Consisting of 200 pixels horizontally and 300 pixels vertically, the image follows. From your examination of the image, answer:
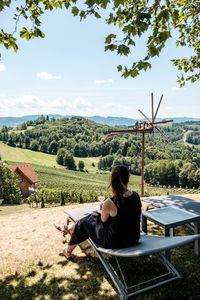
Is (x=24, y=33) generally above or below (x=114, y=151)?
above

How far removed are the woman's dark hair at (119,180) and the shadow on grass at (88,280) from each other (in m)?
1.12

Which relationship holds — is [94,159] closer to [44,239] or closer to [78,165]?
[78,165]

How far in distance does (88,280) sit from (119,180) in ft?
4.43

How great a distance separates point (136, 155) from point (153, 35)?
9431 centimetres

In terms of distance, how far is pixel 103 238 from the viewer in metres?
2.46

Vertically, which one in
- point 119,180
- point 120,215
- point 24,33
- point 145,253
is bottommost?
point 145,253

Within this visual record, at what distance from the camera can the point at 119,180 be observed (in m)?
2.38

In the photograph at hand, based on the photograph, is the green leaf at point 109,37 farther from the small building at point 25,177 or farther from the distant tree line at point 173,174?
the distant tree line at point 173,174

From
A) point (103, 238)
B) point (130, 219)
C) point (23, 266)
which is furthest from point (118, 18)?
point (23, 266)

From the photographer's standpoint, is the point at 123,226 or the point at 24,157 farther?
the point at 24,157

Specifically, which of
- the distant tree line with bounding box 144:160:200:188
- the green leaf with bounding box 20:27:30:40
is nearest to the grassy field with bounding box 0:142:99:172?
the distant tree line with bounding box 144:160:200:188

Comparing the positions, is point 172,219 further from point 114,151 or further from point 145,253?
point 114,151

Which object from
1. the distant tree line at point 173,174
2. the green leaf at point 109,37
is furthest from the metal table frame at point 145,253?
the distant tree line at point 173,174

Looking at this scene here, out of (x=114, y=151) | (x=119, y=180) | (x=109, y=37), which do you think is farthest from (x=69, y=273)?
(x=114, y=151)
